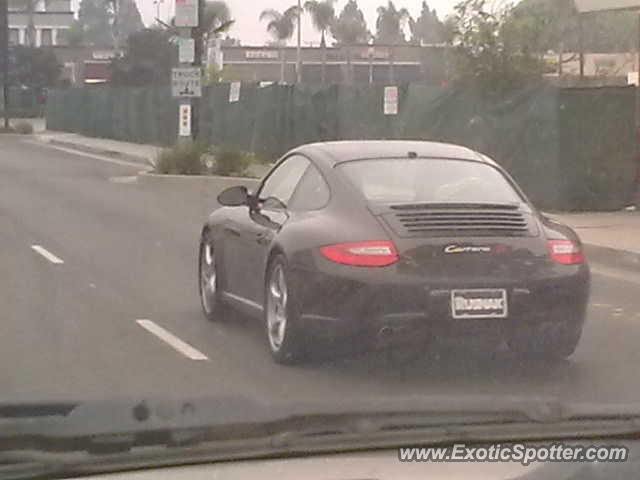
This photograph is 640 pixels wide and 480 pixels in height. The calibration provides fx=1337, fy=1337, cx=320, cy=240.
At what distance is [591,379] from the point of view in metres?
8.38

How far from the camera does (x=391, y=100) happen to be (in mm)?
26094

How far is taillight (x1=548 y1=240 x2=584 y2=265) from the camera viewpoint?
27.1ft

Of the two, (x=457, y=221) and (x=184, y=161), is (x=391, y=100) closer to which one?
(x=184, y=161)

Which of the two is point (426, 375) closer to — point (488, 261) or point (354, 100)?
point (488, 261)

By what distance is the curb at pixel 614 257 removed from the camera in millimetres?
14828

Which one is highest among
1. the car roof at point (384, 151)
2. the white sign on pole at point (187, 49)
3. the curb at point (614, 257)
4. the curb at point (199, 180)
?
the white sign on pole at point (187, 49)

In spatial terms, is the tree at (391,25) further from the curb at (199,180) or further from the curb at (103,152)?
the curb at (199,180)

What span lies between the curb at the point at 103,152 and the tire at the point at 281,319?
24.7m

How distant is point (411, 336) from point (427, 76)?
3658 centimetres

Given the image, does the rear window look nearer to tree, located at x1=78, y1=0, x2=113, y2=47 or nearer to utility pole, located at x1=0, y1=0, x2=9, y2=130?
utility pole, located at x1=0, y1=0, x2=9, y2=130

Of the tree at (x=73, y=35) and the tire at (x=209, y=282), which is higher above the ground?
the tree at (x=73, y=35)

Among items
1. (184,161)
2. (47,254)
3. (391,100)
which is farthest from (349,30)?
(47,254)

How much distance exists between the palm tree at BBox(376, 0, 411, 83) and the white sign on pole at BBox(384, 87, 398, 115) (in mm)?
30065

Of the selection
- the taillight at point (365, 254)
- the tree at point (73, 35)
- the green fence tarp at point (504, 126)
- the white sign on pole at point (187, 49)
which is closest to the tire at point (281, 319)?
the taillight at point (365, 254)
